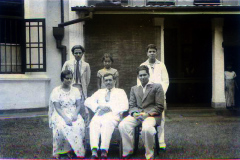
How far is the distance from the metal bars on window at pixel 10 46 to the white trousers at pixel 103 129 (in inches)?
237

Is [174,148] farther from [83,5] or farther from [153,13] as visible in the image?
[83,5]

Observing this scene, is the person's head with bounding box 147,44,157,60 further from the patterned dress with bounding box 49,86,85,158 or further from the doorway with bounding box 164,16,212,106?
the doorway with bounding box 164,16,212,106

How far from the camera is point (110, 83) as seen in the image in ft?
17.2

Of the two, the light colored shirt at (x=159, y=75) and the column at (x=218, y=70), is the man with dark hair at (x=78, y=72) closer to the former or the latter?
the light colored shirt at (x=159, y=75)

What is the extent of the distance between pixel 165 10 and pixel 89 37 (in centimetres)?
275

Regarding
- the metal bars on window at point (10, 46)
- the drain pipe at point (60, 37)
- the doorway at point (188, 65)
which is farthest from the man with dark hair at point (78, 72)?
the doorway at point (188, 65)

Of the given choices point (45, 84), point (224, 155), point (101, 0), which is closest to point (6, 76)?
point (45, 84)

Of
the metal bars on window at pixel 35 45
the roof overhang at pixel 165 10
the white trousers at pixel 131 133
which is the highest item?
the roof overhang at pixel 165 10

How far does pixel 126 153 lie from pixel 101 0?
6882 mm

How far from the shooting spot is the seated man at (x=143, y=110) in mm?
4801

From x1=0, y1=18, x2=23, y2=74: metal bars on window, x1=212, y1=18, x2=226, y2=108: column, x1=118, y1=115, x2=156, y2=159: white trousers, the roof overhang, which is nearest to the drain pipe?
the roof overhang

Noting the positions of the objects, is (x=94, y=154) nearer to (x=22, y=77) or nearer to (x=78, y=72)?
(x=78, y=72)

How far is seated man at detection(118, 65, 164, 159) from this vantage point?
480 cm

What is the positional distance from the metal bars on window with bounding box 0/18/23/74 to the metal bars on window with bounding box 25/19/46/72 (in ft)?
0.93
